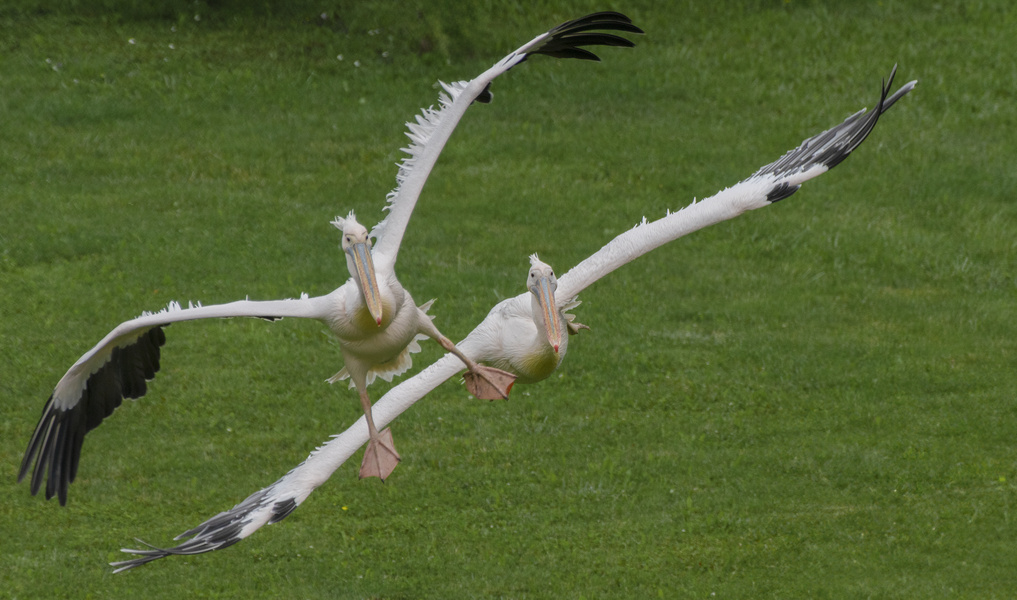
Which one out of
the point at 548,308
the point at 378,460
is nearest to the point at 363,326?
the point at 378,460

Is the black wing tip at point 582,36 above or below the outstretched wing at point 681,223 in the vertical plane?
above

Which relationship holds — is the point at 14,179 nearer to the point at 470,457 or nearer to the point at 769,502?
the point at 470,457

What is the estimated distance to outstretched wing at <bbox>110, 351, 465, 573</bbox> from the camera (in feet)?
25.0

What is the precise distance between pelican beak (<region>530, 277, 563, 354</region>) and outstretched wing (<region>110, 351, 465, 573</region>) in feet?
2.74

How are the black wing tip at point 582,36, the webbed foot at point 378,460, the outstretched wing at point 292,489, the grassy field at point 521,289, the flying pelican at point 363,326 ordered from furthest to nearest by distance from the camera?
the grassy field at point 521,289 → the black wing tip at point 582,36 → the webbed foot at point 378,460 → the outstretched wing at point 292,489 → the flying pelican at point 363,326

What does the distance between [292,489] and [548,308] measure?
5.68 feet

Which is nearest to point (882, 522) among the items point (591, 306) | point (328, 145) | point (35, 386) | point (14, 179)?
point (591, 306)

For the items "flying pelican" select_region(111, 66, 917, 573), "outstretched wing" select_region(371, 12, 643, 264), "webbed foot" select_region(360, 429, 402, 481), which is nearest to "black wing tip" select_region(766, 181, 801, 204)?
"flying pelican" select_region(111, 66, 917, 573)

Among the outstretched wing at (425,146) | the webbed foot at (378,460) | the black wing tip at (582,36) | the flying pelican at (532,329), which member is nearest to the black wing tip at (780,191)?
the flying pelican at (532,329)

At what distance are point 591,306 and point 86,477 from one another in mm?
5501

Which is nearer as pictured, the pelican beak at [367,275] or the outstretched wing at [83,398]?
the pelican beak at [367,275]

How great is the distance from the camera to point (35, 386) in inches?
542

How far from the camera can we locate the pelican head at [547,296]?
8.02m

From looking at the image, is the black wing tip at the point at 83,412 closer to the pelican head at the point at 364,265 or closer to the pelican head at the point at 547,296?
the pelican head at the point at 364,265
